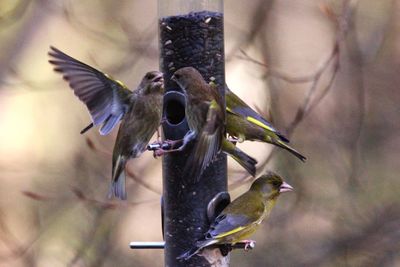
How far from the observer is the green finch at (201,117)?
196 inches

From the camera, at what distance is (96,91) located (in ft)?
17.3

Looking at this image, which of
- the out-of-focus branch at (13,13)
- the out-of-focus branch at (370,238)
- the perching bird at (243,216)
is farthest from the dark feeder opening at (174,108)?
the out-of-focus branch at (13,13)

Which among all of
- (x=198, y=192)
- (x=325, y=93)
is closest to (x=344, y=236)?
(x=325, y=93)

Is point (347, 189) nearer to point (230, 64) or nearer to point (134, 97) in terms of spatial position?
point (230, 64)

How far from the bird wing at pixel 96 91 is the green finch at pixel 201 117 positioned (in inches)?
12.6

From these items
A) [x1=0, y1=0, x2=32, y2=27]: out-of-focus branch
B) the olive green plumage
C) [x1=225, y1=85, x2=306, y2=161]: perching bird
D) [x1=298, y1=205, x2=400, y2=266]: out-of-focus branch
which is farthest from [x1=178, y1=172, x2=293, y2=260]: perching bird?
[x1=0, y1=0, x2=32, y2=27]: out-of-focus branch

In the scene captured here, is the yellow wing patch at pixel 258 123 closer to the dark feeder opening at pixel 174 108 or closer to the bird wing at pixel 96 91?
the dark feeder opening at pixel 174 108

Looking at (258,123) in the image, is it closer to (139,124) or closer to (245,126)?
(245,126)

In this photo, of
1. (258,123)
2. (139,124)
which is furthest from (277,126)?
(139,124)

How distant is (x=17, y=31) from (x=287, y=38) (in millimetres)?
2010

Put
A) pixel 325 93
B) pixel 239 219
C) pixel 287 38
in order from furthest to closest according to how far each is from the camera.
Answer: pixel 287 38
pixel 325 93
pixel 239 219

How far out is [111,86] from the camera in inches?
209

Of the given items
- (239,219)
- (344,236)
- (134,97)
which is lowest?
(344,236)

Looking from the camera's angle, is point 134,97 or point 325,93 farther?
point 325,93
